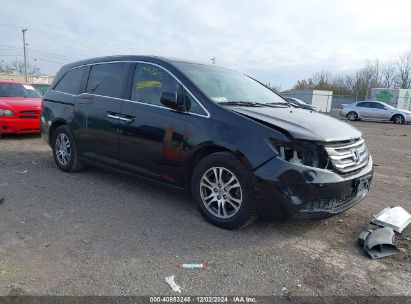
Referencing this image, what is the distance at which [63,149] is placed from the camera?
19.4 feet

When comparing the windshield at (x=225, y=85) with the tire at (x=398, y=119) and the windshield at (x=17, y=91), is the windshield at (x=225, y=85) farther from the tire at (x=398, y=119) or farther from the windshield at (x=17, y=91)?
the tire at (x=398, y=119)

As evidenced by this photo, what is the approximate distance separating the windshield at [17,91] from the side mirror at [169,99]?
7.76m

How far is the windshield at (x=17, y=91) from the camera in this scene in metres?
10.0

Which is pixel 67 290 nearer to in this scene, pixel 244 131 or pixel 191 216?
pixel 191 216

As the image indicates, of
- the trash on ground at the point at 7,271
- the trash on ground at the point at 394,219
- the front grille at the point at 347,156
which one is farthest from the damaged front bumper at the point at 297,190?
the trash on ground at the point at 7,271

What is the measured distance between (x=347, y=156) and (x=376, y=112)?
74.4ft

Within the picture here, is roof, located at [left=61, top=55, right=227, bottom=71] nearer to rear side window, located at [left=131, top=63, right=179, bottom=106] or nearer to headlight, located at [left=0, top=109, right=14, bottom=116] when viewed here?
rear side window, located at [left=131, top=63, right=179, bottom=106]

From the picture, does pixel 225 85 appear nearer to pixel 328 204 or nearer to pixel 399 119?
pixel 328 204

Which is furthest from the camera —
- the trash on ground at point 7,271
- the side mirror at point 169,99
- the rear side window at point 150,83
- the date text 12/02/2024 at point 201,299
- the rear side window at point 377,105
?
the rear side window at point 377,105

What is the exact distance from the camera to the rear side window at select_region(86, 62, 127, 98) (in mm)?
4893

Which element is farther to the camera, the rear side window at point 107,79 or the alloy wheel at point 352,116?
the alloy wheel at point 352,116

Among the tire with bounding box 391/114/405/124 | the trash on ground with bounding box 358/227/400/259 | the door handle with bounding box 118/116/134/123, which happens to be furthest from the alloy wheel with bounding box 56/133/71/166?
the tire with bounding box 391/114/405/124

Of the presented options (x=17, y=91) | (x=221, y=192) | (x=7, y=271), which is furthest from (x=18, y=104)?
(x=221, y=192)

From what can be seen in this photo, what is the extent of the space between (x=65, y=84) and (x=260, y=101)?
3.39 m
